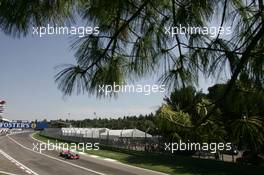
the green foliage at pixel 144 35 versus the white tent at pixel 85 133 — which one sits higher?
the green foliage at pixel 144 35

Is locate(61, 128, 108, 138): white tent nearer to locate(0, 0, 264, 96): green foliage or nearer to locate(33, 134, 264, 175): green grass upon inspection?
locate(33, 134, 264, 175): green grass

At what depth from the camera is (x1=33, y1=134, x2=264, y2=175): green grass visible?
29.5 metres

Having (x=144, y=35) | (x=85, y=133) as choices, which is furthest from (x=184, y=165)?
(x=85, y=133)

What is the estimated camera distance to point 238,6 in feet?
12.0

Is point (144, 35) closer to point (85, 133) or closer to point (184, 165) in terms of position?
point (184, 165)

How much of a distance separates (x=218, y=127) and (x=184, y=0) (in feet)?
3.93

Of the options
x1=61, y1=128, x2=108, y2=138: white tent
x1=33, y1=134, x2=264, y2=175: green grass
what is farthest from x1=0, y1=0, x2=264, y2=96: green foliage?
x1=61, y1=128, x2=108, y2=138: white tent

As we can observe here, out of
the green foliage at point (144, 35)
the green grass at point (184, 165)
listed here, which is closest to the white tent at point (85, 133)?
the green grass at point (184, 165)

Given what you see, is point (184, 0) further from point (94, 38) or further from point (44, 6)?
point (44, 6)

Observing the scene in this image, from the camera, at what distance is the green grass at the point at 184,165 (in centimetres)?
2945

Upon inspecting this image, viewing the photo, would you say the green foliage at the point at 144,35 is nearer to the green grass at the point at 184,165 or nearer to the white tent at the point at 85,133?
the green grass at the point at 184,165

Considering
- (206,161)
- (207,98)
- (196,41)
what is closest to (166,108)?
(207,98)

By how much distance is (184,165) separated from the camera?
35500 mm

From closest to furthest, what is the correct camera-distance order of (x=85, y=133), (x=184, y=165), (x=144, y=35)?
(x=144, y=35)
(x=184, y=165)
(x=85, y=133)
